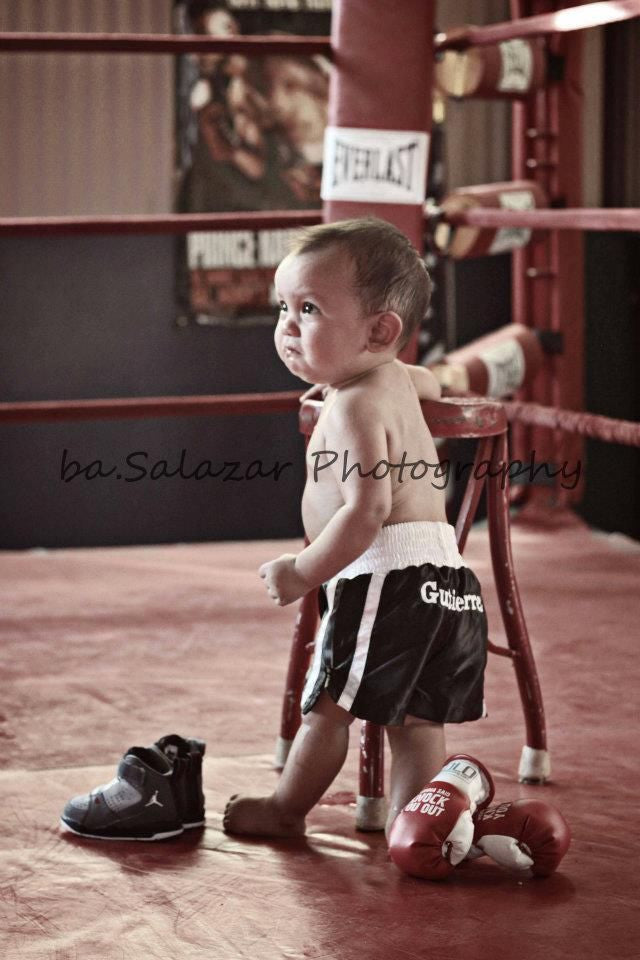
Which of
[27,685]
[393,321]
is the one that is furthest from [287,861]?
[27,685]

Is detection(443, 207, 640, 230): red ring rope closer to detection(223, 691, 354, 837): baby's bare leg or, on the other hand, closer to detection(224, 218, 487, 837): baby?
detection(224, 218, 487, 837): baby

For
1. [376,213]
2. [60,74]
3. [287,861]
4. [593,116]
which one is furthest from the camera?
[593,116]

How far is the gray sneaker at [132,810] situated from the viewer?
1474mm

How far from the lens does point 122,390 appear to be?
3590 mm

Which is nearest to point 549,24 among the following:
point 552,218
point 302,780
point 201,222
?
point 552,218

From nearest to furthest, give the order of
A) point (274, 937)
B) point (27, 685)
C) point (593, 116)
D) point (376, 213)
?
point (274, 937), point (27, 685), point (376, 213), point (593, 116)

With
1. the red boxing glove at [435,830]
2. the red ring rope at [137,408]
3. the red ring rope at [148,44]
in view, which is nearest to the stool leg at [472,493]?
the red boxing glove at [435,830]

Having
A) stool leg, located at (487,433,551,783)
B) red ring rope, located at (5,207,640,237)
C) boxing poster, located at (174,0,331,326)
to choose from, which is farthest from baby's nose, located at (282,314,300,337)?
boxing poster, located at (174,0,331,326)

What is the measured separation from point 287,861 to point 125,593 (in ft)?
4.60

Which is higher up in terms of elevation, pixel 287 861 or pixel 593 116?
pixel 593 116

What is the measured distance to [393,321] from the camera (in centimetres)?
145

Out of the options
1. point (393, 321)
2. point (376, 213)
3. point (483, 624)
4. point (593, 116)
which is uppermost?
point (593, 116)

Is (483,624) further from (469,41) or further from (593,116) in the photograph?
(593,116)

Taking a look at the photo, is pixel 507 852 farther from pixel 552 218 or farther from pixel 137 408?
pixel 137 408
